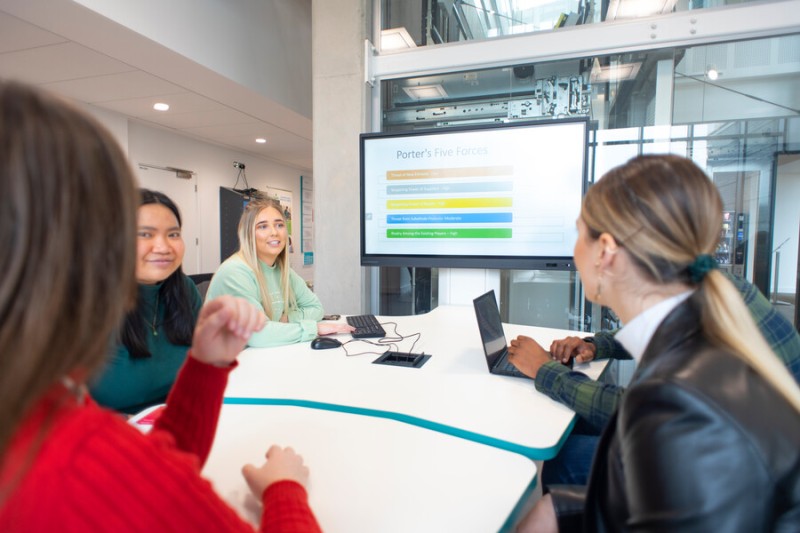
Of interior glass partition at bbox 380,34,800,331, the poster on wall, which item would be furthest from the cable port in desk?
the poster on wall

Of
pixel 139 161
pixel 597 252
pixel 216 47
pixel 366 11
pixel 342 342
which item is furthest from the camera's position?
pixel 139 161

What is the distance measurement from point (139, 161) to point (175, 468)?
4.78m

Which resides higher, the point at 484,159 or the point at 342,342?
the point at 484,159

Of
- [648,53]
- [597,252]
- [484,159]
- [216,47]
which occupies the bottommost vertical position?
[597,252]

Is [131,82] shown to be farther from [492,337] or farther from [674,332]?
[674,332]

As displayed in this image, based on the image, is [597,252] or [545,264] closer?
[597,252]

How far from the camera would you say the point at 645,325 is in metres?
0.81

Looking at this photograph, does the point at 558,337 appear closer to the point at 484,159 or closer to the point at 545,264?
the point at 545,264

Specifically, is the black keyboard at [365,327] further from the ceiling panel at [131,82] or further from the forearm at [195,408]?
the ceiling panel at [131,82]

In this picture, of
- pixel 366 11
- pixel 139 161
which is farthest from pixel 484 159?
pixel 139 161

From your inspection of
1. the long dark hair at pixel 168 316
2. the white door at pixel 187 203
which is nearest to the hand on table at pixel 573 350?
the long dark hair at pixel 168 316

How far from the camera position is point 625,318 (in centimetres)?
88

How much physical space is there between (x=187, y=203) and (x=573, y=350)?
4671 millimetres

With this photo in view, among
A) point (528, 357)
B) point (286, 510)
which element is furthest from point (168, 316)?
point (528, 357)
